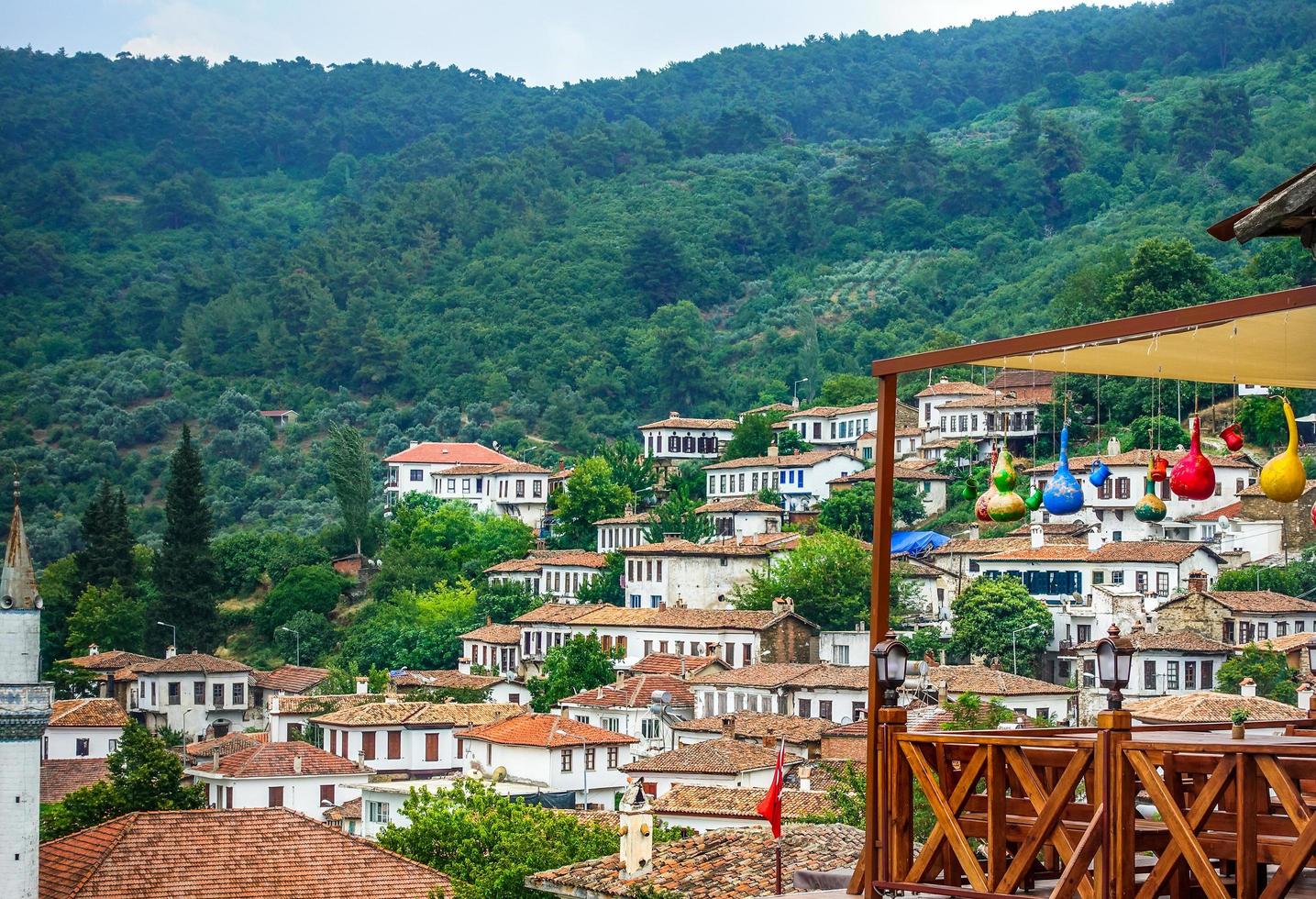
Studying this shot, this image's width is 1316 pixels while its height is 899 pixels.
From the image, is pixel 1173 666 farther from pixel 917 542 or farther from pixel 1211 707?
pixel 917 542

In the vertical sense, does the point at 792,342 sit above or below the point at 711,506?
above

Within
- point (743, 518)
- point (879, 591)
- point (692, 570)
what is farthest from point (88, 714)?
point (879, 591)

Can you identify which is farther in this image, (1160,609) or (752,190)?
(752,190)

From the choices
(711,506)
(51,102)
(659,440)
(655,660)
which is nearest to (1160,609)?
(655,660)

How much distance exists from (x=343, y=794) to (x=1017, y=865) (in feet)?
133

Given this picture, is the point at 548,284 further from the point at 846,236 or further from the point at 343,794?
the point at 343,794

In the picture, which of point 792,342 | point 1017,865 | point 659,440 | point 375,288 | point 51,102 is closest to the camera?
point 1017,865

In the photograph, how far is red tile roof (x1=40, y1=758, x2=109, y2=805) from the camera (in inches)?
Answer: 1752

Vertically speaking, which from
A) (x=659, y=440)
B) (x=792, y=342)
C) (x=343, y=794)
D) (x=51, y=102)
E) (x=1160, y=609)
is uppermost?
(x=51, y=102)

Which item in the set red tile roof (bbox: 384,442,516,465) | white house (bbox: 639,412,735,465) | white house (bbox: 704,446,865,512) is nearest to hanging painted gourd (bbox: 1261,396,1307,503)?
white house (bbox: 704,446,865,512)

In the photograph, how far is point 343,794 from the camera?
4528 centimetres

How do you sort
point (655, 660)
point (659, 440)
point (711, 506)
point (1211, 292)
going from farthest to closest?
1. point (659, 440)
2. point (711, 506)
3. point (1211, 292)
4. point (655, 660)

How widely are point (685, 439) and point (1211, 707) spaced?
49.5 m

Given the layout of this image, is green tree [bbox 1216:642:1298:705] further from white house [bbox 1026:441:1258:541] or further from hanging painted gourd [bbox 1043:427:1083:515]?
hanging painted gourd [bbox 1043:427:1083:515]
